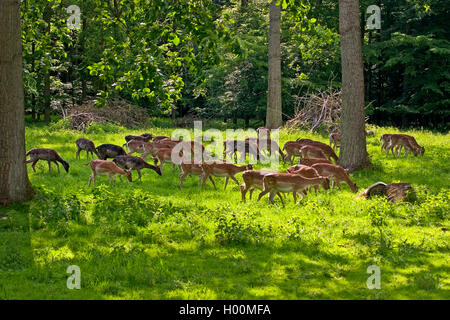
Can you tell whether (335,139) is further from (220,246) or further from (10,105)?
(10,105)

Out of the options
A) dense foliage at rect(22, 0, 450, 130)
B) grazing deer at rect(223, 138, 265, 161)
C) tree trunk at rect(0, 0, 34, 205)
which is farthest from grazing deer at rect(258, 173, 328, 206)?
dense foliage at rect(22, 0, 450, 130)

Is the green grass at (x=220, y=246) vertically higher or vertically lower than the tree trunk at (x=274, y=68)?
lower

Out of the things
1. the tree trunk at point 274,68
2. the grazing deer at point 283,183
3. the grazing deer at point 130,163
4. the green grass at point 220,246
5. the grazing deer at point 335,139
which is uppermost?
the tree trunk at point 274,68

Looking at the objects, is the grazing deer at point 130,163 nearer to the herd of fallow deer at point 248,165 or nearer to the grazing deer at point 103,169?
the herd of fallow deer at point 248,165

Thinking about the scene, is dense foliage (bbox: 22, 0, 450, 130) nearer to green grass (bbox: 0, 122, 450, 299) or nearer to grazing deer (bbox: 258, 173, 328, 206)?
grazing deer (bbox: 258, 173, 328, 206)

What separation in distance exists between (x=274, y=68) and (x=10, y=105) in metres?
16.1

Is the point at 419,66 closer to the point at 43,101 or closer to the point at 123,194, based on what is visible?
the point at 43,101

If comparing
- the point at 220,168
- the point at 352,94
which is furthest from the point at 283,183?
the point at 352,94

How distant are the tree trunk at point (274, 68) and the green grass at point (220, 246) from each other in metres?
12.4

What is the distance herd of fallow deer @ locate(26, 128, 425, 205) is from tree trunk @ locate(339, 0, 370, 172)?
3.43ft

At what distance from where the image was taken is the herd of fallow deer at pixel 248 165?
43.1 feet

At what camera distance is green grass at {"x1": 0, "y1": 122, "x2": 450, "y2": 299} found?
803 cm

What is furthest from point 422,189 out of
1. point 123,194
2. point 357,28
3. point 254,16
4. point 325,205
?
point 254,16

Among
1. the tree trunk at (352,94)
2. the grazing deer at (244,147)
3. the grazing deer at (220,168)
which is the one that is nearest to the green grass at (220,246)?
the grazing deer at (220,168)
